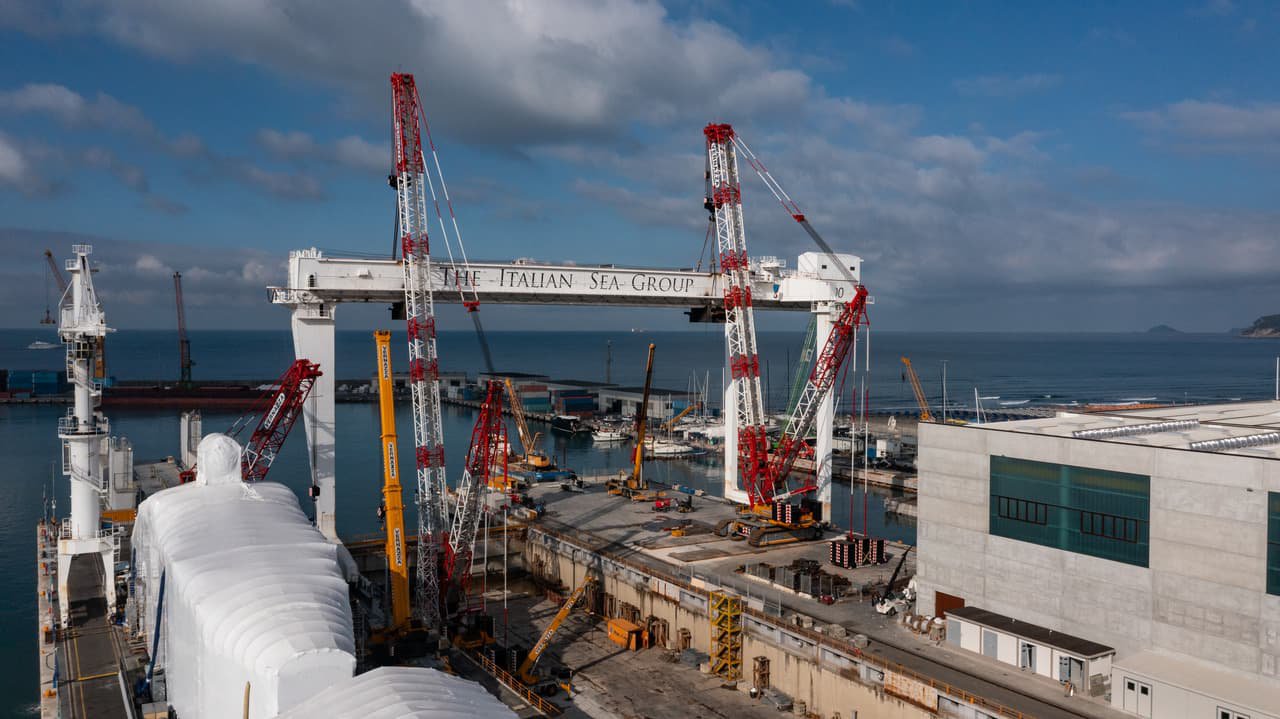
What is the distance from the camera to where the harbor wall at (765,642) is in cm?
3112

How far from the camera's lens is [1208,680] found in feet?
85.7

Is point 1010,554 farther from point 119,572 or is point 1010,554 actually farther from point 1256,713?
point 119,572

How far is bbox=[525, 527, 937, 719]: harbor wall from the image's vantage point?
31.1 metres

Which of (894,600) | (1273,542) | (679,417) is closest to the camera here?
(1273,542)

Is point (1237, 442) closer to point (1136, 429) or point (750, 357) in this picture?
point (1136, 429)

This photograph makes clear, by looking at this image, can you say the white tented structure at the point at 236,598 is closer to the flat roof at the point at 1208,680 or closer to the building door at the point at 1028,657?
the building door at the point at 1028,657

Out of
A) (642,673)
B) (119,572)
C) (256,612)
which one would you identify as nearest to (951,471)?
(642,673)


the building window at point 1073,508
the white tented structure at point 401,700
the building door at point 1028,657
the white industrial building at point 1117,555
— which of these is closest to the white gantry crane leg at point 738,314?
the white industrial building at point 1117,555

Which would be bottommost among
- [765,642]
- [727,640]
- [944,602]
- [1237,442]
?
[727,640]

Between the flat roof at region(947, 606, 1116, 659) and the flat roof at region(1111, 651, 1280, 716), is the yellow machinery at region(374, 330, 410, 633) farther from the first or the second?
the flat roof at region(1111, 651, 1280, 716)

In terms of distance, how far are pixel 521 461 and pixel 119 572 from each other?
50761mm

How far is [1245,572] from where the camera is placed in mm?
26297

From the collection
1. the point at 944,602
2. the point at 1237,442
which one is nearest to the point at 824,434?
the point at 944,602

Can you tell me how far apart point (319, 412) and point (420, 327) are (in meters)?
6.27
